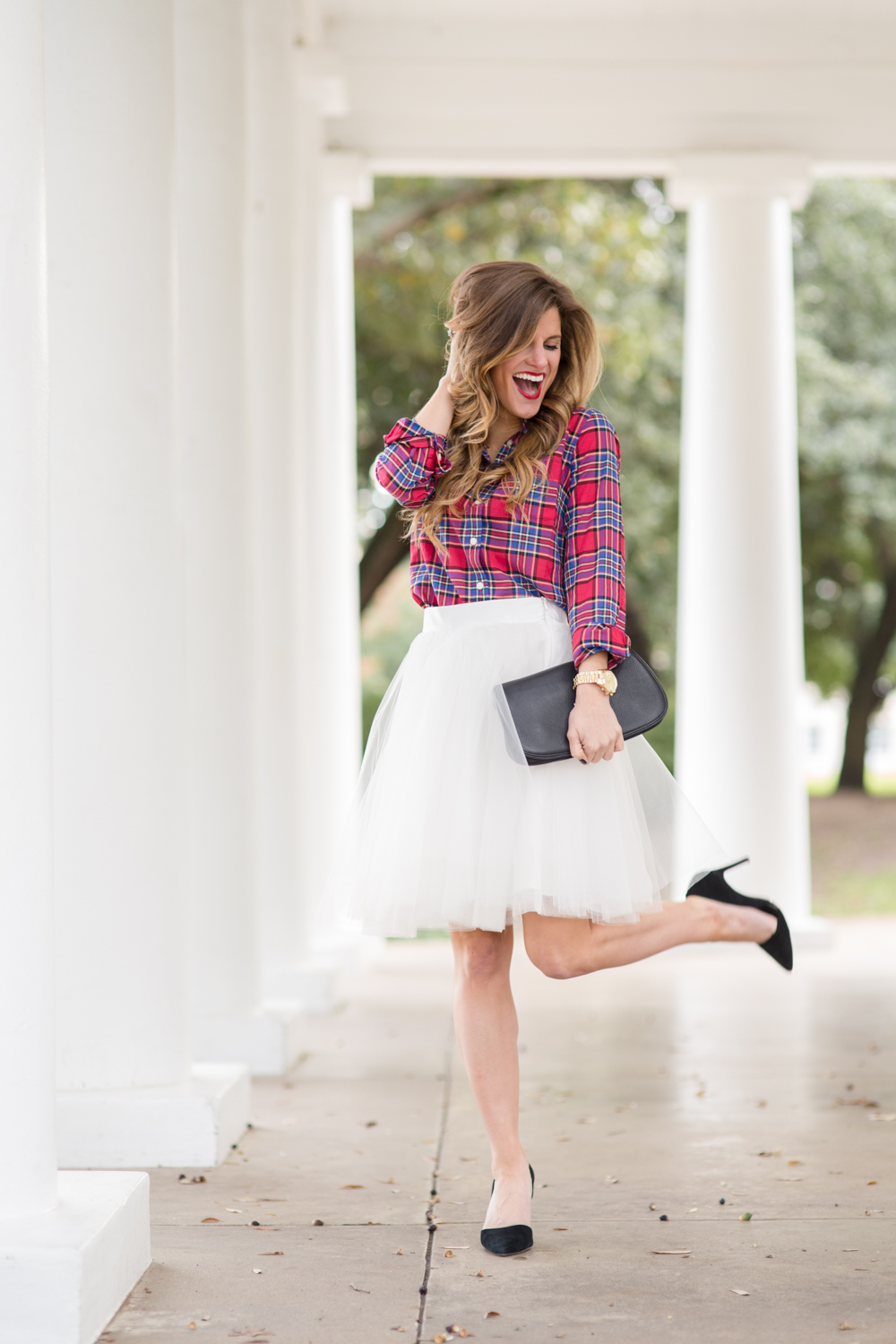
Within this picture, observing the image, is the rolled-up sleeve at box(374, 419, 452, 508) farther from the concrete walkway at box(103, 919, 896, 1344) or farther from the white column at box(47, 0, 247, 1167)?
the concrete walkway at box(103, 919, 896, 1344)

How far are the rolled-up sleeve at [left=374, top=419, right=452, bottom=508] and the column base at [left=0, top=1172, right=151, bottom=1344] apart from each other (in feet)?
6.17

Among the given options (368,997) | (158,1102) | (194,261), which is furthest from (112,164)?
(368,997)

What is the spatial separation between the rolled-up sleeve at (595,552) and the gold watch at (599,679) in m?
0.05

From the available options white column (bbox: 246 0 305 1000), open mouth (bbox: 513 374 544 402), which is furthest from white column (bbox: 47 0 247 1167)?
white column (bbox: 246 0 305 1000)

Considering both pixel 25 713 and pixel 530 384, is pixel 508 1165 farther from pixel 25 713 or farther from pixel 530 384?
pixel 530 384

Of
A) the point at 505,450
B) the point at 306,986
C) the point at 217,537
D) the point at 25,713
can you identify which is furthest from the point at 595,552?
the point at 306,986

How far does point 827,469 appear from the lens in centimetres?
1791

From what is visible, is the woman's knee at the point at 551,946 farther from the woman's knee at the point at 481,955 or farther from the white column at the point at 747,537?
the white column at the point at 747,537

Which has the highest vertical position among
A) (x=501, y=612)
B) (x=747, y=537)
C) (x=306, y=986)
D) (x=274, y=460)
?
(x=274, y=460)

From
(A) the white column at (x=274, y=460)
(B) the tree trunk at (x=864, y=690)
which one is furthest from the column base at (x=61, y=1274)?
(B) the tree trunk at (x=864, y=690)

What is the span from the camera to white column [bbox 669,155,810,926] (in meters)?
10.4

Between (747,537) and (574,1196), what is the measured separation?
22.8 ft

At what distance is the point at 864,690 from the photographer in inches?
906

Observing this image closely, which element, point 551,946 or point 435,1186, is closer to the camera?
point 551,946
